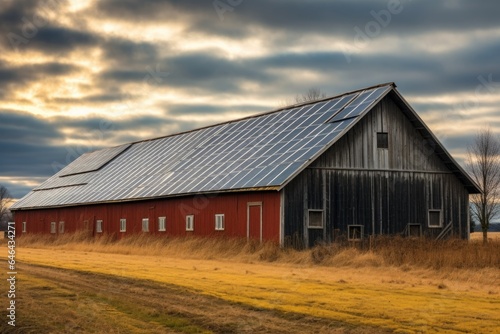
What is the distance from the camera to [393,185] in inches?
1426

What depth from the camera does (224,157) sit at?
137 ft

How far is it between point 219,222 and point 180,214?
440 cm

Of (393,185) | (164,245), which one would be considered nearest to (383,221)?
(393,185)

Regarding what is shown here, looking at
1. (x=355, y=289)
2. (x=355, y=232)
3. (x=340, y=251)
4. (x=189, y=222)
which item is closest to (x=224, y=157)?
(x=189, y=222)

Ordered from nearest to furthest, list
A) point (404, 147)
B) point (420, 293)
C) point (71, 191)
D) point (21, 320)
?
point (21, 320), point (420, 293), point (404, 147), point (71, 191)

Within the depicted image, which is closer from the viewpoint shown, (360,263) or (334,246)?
(360,263)

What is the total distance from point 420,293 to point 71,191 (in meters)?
45.4

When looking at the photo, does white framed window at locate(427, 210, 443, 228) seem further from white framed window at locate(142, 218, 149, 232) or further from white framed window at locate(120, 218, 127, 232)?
white framed window at locate(120, 218, 127, 232)

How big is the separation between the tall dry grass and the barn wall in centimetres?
93

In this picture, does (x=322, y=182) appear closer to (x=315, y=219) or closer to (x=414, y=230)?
(x=315, y=219)

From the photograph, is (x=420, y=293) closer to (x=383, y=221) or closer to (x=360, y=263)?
(x=360, y=263)

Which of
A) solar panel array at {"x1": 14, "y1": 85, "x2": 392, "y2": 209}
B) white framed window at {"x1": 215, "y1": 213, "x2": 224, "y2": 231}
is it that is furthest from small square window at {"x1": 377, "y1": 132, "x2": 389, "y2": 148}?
white framed window at {"x1": 215, "y1": 213, "x2": 224, "y2": 231}

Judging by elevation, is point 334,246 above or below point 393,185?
below

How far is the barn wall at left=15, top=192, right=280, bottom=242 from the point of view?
1334 inches
